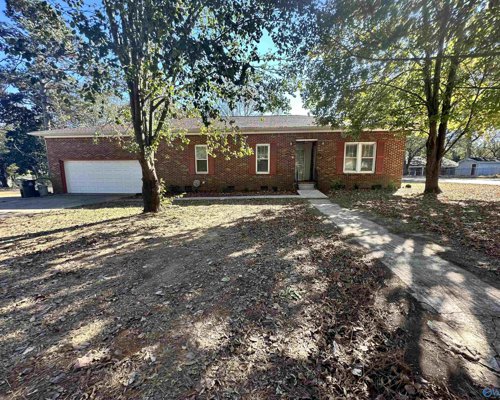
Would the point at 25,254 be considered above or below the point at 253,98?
below

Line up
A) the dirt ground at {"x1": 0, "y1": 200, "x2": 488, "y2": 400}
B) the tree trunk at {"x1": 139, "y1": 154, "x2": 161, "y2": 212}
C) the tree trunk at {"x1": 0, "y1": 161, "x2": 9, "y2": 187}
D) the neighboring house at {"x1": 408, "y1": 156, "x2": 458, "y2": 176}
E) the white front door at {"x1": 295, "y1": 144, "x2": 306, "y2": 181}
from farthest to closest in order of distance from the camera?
the neighboring house at {"x1": 408, "y1": 156, "x2": 458, "y2": 176}, the tree trunk at {"x1": 0, "y1": 161, "x2": 9, "y2": 187}, the white front door at {"x1": 295, "y1": 144, "x2": 306, "y2": 181}, the tree trunk at {"x1": 139, "y1": 154, "x2": 161, "y2": 212}, the dirt ground at {"x1": 0, "y1": 200, "x2": 488, "y2": 400}

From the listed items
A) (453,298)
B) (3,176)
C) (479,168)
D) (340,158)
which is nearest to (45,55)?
(453,298)

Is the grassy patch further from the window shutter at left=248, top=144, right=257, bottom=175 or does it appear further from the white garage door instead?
the white garage door

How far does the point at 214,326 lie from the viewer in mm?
2318

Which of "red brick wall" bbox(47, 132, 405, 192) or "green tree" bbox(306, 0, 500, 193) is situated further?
"red brick wall" bbox(47, 132, 405, 192)

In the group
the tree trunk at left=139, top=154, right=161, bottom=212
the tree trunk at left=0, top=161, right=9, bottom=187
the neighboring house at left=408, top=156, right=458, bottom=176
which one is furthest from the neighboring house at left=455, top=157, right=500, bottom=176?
the tree trunk at left=0, top=161, right=9, bottom=187

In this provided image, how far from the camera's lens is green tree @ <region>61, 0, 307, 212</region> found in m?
3.78

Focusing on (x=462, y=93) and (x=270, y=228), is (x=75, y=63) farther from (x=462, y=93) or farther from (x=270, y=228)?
(x=462, y=93)

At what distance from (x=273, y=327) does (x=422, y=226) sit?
489 centimetres

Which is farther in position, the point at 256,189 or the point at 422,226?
the point at 256,189

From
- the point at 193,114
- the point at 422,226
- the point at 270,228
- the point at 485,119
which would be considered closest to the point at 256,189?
the point at 193,114

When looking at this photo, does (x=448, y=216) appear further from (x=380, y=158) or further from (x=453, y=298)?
(x=380, y=158)

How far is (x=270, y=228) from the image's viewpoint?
5.68 m

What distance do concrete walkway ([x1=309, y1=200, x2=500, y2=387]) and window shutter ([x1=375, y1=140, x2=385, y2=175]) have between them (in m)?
8.34
